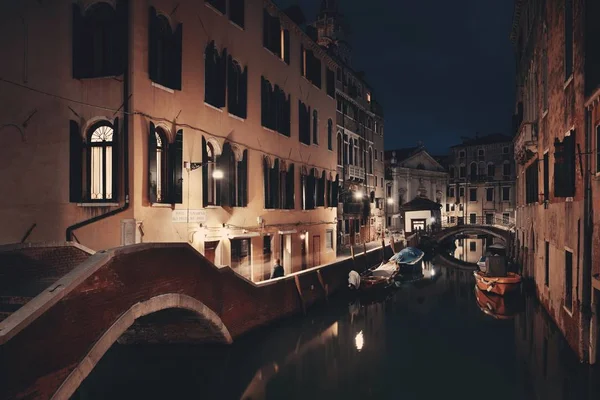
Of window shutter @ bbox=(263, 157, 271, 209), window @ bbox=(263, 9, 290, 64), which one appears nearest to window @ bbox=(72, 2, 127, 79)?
window @ bbox=(263, 9, 290, 64)

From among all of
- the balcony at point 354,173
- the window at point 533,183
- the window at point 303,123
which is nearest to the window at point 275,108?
the window at point 303,123

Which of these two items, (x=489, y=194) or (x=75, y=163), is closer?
(x=75, y=163)

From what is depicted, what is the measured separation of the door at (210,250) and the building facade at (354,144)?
16337 millimetres

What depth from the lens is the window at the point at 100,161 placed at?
1060 centimetres

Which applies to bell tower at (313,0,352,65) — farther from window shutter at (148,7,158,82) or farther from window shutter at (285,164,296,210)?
window shutter at (148,7,158,82)

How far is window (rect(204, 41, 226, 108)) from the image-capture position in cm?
1287

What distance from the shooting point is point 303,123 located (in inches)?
765

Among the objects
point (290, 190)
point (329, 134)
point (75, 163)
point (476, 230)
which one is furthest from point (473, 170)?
point (75, 163)

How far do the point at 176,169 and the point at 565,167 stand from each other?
898 cm

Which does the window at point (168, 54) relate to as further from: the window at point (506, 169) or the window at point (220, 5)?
the window at point (506, 169)

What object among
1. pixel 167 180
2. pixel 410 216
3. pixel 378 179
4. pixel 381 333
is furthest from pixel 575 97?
pixel 410 216

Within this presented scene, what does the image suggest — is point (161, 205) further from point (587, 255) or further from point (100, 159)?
point (587, 255)

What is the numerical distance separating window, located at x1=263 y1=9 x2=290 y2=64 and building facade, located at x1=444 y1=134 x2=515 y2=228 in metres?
36.8

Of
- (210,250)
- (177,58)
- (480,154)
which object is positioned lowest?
(210,250)
